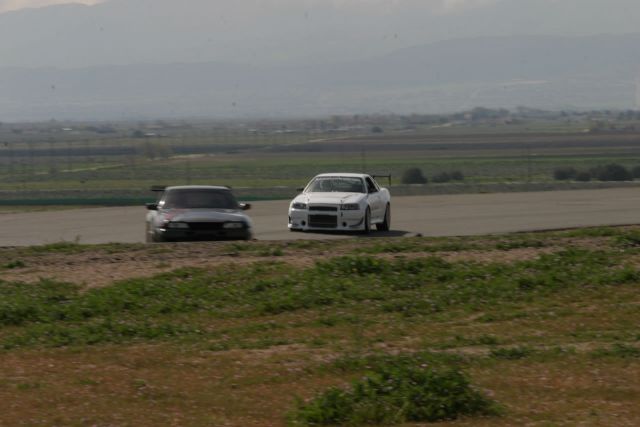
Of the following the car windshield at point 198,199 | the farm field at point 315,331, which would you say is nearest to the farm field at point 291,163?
the car windshield at point 198,199

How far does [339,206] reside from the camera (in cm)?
2583

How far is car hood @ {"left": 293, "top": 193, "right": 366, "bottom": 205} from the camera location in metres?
26.0

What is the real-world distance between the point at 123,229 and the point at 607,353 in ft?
63.4

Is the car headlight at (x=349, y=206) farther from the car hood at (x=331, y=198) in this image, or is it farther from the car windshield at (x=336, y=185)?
the car windshield at (x=336, y=185)

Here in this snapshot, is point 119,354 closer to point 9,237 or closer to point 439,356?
point 439,356

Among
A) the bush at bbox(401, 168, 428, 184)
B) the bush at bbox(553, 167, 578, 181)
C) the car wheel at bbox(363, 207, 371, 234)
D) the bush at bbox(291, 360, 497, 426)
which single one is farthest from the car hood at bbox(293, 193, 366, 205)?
the bush at bbox(553, 167, 578, 181)

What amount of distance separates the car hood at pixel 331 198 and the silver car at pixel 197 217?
7.73ft

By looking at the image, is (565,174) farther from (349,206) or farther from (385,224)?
(349,206)

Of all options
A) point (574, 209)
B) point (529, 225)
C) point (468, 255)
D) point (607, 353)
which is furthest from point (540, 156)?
point (607, 353)

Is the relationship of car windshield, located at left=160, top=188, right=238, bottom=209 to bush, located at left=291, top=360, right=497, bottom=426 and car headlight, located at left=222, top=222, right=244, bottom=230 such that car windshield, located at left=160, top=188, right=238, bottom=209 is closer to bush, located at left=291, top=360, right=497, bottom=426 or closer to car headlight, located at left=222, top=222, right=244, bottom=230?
car headlight, located at left=222, top=222, right=244, bottom=230

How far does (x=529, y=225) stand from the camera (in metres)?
28.0

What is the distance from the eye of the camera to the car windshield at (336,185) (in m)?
27.1

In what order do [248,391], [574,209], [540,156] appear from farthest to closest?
1. [540,156]
2. [574,209]
3. [248,391]

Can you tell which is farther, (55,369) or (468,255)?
(468,255)
